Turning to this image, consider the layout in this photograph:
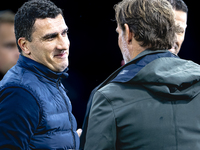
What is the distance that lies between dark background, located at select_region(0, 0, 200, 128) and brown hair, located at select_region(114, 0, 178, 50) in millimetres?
2576

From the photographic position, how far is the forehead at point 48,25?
1.66 m

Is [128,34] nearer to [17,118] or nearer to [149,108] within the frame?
[149,108]

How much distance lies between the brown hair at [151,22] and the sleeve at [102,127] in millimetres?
398

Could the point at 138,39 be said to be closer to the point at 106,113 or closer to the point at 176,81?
the point at 176,81

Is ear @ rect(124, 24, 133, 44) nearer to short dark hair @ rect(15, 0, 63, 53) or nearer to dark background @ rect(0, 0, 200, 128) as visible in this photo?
short dark hair @ rect(15, 0, 63, 53)

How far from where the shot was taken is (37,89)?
154 cm

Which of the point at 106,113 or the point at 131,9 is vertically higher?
the point at 131,9

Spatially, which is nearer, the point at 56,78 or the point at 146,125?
the point at 146,125

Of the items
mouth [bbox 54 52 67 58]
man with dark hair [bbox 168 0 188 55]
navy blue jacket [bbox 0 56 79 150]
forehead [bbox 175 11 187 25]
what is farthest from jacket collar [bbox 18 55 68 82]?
forehead [bbox 175 11 187 25]

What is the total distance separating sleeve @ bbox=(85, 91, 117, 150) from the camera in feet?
3.46

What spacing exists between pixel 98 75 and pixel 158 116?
10.5 ft

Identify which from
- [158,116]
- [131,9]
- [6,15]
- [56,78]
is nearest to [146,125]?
[158,116]

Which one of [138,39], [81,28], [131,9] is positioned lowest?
[81,28]

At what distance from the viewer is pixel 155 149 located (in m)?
1.05
